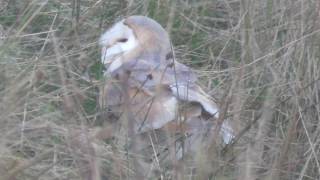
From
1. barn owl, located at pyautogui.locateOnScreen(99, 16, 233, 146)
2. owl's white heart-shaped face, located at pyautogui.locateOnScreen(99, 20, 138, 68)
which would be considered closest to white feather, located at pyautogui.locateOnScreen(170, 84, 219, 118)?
barn owl, located at pyautogui.locateOnScreen(99, 16, 233, 146)

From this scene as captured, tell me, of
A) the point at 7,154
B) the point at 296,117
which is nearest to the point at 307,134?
the point at 296,117

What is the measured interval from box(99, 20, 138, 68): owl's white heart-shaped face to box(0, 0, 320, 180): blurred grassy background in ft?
0.26

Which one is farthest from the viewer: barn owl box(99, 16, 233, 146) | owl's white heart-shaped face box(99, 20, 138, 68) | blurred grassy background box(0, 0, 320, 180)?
owl's white heart-shaped face box(99, 20, 138, 68)

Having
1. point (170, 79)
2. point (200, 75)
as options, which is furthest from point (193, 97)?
point (200, 75)

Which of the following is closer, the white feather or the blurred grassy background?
the blurred grassy background

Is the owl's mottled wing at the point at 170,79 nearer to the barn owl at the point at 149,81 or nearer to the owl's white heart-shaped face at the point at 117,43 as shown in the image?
the barn owl at the point at 149,81

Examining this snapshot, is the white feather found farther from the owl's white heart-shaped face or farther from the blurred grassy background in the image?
the owl's white heart-shaped face

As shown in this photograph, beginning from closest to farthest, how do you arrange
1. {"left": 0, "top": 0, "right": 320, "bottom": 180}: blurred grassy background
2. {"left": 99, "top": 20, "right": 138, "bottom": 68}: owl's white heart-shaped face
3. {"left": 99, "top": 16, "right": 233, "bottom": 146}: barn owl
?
{"left": 0, "top": 0, "right": 320, "bottom": 180}: blurred grassy background, {"left": 99, "top": 16, "right": 233, "bottom": 146}: barn owl, {"left": 99, "top": 20, "right": 138, "bottom": 68}: owl's white heart-shaped face

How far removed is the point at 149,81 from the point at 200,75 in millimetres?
464

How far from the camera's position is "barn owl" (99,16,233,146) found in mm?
2639

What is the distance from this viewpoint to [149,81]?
2793 mm

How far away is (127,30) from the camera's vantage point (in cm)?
313

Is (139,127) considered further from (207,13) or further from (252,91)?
(207,13)

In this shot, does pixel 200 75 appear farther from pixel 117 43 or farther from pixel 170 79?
pixel 170 79
